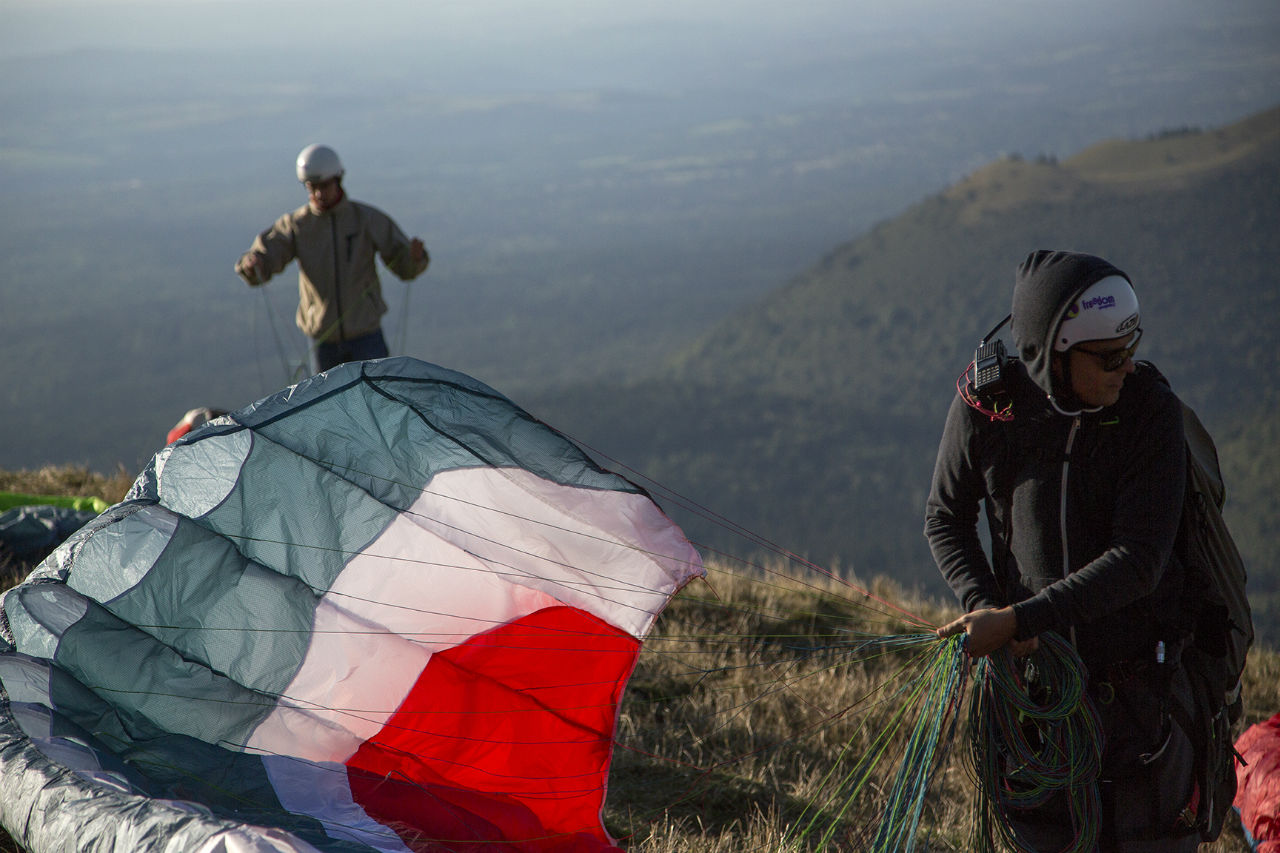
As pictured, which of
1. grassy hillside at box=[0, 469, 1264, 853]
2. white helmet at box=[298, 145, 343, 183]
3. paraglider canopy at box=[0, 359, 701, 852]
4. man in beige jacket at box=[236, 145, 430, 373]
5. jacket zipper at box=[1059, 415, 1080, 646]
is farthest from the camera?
man in beige jacket at box=[236, 145, 430, 373]

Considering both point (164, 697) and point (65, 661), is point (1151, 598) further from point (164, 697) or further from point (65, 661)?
point (65, 661)

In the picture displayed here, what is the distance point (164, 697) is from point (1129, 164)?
4692 inches

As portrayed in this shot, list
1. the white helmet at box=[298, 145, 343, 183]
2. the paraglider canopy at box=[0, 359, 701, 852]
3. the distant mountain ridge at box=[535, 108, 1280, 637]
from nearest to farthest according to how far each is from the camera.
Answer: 1. the paraglider canopy at box=[0, 359, 701, 852]
2. the white helmet at box=[298, 145, 343, 183]
3. the distant mountain ridge at box=[535, 108, 1280, 637]

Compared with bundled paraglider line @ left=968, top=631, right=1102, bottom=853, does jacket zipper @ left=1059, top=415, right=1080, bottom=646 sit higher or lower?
higher

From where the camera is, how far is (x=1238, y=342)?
85.9 m

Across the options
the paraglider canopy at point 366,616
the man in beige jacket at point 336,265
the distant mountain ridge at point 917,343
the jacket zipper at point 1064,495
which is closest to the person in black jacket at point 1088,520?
the jacket zipper at point 1064,495

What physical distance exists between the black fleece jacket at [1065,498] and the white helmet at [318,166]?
4003mm

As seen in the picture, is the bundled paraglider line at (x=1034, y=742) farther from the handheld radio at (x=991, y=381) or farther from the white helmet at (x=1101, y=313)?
the white helmet at (x=1101, y=313)

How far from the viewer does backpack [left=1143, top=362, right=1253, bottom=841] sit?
6.67 ft

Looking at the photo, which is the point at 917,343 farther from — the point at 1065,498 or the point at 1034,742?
→ the point at 1065,498

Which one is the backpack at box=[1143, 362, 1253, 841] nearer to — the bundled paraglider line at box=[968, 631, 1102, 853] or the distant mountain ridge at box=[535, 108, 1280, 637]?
the bundled paraglider line at box=[968, 631, 1102, 853]

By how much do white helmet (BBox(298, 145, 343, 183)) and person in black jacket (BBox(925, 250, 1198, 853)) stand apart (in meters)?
3.99

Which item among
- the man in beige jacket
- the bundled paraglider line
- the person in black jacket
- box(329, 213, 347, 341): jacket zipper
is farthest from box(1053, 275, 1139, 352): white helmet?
box(329, 213, 347, 341): jacket zipper

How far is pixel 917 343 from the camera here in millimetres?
99375
